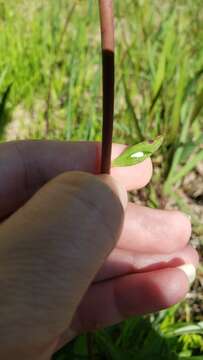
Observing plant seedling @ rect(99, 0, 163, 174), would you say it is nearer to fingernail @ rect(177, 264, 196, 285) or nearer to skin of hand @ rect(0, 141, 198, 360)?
skin of hand @ rect(0, 141, 198, 360)

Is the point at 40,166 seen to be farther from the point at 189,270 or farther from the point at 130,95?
the point at 130,95

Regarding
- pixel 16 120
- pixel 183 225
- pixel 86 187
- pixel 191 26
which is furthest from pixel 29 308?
pixel 191 26

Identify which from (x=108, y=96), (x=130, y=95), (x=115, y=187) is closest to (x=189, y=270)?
(x=115, y=187)

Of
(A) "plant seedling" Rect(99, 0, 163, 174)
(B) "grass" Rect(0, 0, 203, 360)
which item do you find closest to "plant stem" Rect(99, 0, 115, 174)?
(A) "plant seedling" Rect(99, 0, 163, 174)

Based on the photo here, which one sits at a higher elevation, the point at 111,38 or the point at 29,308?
the point at 111,38

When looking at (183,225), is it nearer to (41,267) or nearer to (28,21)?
(41,267)

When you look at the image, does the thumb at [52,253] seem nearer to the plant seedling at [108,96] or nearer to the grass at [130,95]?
the plant seedling at [108,96]

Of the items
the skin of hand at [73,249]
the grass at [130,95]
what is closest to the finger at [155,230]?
the skin of hand at [73,249]

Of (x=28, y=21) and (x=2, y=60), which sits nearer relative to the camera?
(x=2, y=60)
